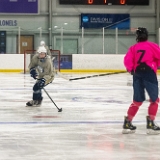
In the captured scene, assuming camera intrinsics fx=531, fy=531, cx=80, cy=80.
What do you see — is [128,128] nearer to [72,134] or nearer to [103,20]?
[72,134]

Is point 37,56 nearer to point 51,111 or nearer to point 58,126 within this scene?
point 51,111

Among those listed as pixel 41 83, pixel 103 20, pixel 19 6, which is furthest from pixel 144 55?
pixel 103 20

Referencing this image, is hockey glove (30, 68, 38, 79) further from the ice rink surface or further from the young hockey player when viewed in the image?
the ice rink surface

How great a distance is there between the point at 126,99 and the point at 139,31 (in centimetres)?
453

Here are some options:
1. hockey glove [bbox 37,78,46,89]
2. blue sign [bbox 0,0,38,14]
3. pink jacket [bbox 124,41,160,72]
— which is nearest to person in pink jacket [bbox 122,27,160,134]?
pink jacket [bbox 124,41,160,72]

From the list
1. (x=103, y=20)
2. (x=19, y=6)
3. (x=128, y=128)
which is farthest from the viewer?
(x=103, y=20)

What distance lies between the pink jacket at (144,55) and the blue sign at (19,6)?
18.6 m

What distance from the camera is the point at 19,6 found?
2406cm

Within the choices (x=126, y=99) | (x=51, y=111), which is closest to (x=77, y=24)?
(x=126, y=99)

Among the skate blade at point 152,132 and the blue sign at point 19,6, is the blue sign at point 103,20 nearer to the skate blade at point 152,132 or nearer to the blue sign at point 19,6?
the blue sign at point 19,6

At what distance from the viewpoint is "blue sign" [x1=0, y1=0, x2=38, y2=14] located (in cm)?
2398

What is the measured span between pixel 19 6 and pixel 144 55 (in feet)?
61.8

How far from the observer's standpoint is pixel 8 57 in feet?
75.7

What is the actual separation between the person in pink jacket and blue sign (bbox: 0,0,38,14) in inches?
732
